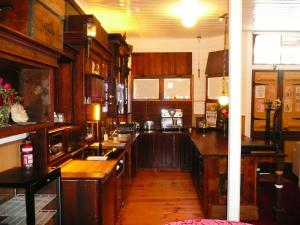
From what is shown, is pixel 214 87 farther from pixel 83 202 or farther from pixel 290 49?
pixel 83 202

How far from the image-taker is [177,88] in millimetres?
7387

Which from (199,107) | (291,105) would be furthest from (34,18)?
(291,105)

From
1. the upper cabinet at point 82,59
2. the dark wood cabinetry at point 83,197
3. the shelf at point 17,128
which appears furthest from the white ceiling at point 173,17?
the dark wood cabinetry at point 83,197

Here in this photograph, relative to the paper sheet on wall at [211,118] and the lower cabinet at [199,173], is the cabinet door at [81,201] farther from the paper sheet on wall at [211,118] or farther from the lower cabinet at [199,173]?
the paper sheet on wall at [211,118]

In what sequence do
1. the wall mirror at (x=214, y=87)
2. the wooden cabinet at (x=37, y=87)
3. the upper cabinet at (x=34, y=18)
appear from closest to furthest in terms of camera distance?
the upper cabinet at (x=34, y=18) → the wooden cabinet at (x=37, y=87) → the wall mirror at (x=214, y=87)

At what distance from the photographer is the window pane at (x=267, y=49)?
22.8 ft

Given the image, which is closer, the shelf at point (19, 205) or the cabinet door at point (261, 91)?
the shelf at point (19, 205)

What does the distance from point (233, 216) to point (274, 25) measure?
15.3 ft

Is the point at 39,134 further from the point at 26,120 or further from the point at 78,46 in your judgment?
the point at 78,46

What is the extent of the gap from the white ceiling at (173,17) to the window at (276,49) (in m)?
0.28

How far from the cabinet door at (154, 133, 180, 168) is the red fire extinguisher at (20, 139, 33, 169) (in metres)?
4.42

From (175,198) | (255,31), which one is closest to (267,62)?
(255,31)

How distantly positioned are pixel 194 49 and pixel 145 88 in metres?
1.51

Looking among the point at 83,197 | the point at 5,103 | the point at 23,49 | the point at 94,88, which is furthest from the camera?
the point at 94,88
